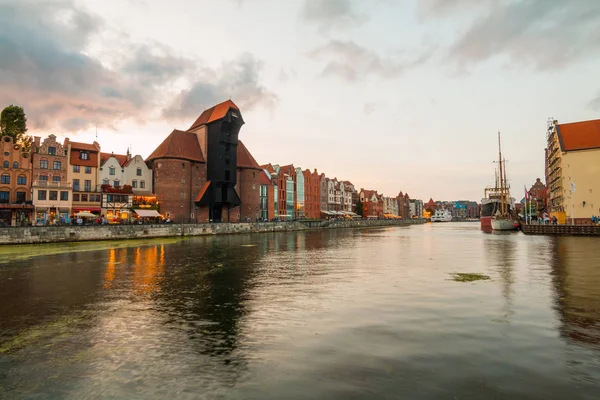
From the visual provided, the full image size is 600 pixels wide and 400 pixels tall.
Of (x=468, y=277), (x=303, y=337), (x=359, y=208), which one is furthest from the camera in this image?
(x=359, y=208)

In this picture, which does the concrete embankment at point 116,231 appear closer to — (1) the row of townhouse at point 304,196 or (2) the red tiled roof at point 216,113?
(1) the row of townhouse at point 304,196

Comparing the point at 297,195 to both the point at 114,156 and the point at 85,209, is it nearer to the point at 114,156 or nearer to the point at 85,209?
the point at 114,156

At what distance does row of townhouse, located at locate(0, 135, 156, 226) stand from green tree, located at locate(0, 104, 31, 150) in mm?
12857

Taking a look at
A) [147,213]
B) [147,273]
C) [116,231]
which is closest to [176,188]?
[147,213]

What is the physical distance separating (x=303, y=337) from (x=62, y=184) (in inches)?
2607

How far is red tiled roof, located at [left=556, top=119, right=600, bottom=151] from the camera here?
6800cm

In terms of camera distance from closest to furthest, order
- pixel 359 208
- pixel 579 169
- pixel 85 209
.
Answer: pixel 85 209 < pixel 579 169 < pixel 359 208

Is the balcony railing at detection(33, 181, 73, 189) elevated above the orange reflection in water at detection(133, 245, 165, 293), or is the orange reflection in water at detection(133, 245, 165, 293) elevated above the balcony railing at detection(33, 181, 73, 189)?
the balcony railing at detection(33, 181, 73, 189)

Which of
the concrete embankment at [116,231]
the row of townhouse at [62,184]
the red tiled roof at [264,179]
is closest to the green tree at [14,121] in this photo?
the row of townhouse at [62,184]

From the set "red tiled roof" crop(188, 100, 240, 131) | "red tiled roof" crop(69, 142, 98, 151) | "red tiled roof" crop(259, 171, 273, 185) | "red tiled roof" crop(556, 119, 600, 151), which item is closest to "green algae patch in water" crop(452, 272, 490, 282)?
"red tiled roof" crop(188, 100, 240, 131)

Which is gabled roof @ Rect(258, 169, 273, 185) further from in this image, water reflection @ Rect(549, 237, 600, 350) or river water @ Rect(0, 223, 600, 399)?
water reflection @ Rect(549, 237, 600, 350)

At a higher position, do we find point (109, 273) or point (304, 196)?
point (304, 196)

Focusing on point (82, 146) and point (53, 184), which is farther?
point (82, 146)

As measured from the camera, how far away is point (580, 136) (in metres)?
70.2
